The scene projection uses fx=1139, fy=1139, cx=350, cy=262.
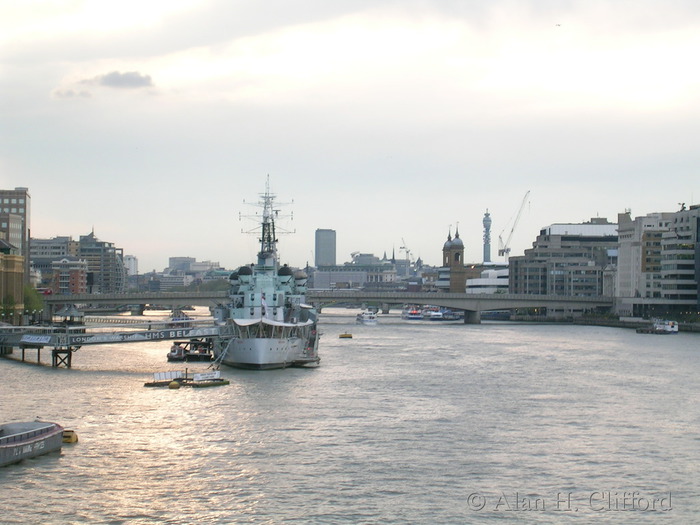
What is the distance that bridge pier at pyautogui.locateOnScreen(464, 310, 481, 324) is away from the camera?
7461 inches

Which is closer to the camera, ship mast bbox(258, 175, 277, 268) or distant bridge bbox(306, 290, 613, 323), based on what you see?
ship mast bbox(258, 175, 277, 268)

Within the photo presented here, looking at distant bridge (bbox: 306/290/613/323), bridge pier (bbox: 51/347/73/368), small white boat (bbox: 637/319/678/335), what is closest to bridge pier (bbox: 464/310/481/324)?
distant bridge (bbox: 306/290/613/323)

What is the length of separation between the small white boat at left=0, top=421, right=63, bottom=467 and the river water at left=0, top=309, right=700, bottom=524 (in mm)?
530

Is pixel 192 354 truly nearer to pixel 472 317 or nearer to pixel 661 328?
pixel 661 328

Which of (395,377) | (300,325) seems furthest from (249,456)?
(300,325)

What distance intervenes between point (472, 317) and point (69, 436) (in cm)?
14686

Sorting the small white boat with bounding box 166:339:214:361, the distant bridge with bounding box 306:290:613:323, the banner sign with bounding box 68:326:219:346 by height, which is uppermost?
the distant bridge with bounding box 306:290:613:323

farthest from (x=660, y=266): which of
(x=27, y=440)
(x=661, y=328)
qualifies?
(x=27, y=440)

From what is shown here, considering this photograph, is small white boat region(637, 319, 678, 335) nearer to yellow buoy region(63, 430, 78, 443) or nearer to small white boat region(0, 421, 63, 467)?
yellow buoy region(63, 430, 78, 443)

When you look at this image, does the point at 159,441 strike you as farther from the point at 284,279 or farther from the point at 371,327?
the point at 371,327

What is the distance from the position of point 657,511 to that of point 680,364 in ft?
185

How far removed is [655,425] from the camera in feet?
184

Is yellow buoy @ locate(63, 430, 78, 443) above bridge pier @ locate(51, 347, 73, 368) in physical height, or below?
below

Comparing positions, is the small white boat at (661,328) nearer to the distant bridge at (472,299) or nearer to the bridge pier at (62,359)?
the distant bridge at (472,299)
